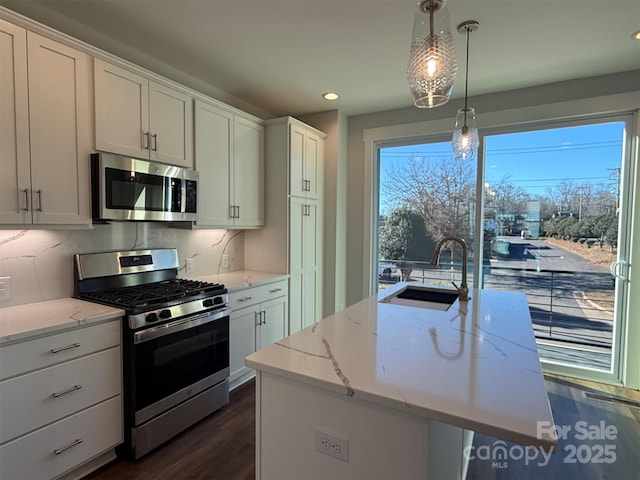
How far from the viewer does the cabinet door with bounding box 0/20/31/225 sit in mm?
1742

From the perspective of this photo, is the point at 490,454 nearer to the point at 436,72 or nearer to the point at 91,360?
the point at 436,72

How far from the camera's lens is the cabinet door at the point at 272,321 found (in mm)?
3154

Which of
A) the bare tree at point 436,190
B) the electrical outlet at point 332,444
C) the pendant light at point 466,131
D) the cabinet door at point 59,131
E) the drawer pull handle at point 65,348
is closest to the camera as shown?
the electrical outlet at point 332,444

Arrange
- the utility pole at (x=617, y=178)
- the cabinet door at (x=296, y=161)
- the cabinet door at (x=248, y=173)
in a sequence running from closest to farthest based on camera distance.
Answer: the utility pole at (x=617, y=178) → the cabinet door at (x=248, y=173) → the cabinet door at (x=296, y=161)

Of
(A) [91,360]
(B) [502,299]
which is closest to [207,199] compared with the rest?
(A) [91,360]

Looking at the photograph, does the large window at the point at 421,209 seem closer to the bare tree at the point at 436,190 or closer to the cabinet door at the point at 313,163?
the bare tree at the point at 436,190

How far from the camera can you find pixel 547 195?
3334 mm

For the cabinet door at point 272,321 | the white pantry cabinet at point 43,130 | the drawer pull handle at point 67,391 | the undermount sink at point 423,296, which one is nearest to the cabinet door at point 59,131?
the white pantry cabinet at point 43,130

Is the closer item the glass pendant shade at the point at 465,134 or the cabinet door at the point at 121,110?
the cabinet door at the point at 121,110

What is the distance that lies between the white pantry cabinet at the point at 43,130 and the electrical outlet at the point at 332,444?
6.03ft

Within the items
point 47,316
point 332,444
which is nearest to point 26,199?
point 47,316

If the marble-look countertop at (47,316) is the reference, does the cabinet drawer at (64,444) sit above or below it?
below

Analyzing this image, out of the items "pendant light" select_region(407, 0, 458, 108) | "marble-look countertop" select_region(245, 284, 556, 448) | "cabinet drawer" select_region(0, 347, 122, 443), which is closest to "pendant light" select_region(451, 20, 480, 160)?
"pendant light" select_region(407, 0, 458, 108)

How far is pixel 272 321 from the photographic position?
10.8 ft
